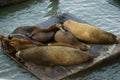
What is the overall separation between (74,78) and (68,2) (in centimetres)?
541

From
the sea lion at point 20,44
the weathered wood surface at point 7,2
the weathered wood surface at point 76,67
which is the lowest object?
the weathered wood surface at point 76,67

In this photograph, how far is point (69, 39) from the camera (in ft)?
25.5

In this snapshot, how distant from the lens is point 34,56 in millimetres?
7375

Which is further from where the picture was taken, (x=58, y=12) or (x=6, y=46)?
(x=58, y=12)

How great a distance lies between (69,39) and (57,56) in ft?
2.43

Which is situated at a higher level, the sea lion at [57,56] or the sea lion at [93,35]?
the sea lion at [93,35]

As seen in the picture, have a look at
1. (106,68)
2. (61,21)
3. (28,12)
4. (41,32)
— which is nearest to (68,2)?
(28,12)

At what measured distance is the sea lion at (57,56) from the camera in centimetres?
719

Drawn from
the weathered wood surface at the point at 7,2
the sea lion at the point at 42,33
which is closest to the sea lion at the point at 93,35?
the sea lion at the point at 42,33

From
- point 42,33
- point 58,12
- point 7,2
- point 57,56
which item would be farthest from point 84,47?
point 7,2

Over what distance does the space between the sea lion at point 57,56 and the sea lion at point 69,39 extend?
14.1 inches

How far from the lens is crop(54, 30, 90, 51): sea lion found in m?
7.69

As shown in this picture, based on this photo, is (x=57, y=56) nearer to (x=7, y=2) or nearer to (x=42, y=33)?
(x=42, y=33)

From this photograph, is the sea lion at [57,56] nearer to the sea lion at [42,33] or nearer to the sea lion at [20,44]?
the sea lion at [20,44]
